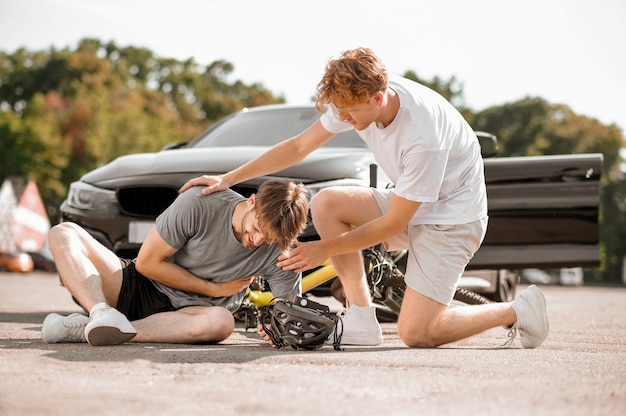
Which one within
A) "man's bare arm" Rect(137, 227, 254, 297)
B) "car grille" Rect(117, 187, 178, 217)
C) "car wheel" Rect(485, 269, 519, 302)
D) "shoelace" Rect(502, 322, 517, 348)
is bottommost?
"car wheel" Rect(485, 269, 519, 302)

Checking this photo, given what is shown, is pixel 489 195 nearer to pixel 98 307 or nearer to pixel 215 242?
pixel 215 242

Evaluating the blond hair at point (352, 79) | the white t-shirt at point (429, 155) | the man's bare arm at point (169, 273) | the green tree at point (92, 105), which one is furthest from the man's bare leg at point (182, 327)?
the green tree at point (92, 105)

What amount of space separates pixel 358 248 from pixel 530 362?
980 millimetres

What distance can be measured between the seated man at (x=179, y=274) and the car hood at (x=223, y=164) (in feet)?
4.46

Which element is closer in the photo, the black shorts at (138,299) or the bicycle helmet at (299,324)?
the bicycle helmet at (299,324)

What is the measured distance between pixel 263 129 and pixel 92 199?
5.60 ft

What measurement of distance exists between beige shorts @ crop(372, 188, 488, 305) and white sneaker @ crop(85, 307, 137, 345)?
1489mm

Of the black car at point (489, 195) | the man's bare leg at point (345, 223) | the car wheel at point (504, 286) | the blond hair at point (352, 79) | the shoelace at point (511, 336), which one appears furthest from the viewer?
the car wheel at point (504, 286)

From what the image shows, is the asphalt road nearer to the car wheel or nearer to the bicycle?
the bicycle

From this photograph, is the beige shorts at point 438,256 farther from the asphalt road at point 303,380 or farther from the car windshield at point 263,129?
the car windshield at point 263,129

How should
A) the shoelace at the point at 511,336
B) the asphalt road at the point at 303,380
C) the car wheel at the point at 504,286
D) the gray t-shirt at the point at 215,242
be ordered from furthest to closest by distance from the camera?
1. the car wheel at the point at 504,286
2. the shoelace at the point at 511,336
3. the gray t-shirt at the point at 215,242
4. the asphalt road at the point at 303,380

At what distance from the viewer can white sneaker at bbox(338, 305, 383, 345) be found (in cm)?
477

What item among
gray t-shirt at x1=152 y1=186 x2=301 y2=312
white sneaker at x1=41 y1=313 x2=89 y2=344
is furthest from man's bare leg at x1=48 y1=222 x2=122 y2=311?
gray t-shirt at x1=152 y1=186 x2=301 y2=312

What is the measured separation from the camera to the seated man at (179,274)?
15.3 ft
